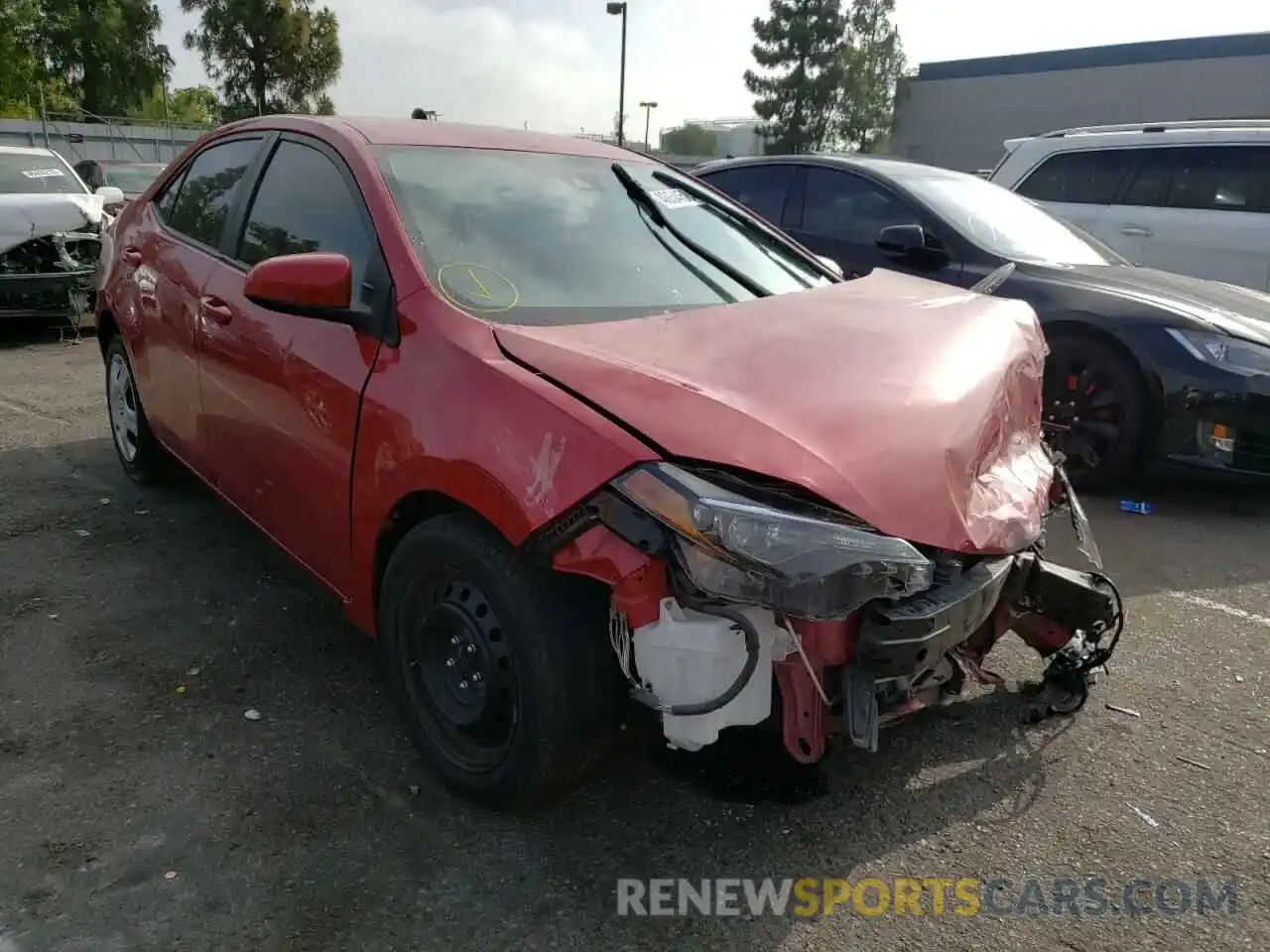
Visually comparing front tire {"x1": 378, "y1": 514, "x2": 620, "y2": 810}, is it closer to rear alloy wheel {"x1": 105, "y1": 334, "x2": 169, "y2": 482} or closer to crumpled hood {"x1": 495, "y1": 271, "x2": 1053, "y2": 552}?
crumpled hood {"x1": 495, "y1": 271, "x2": 1053, "y2": 552}

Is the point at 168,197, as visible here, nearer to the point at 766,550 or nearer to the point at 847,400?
the point at 847,400

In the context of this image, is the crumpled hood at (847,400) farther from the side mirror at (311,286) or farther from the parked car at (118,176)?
the parked car at (118,176)

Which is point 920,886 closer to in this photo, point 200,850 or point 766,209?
point 200,850

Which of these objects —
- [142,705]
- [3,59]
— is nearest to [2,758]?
[142,705]

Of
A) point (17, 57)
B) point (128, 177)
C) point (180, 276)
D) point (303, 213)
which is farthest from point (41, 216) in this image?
point (17, 57)

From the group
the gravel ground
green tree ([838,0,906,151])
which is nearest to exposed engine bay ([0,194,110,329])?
the gravel ground

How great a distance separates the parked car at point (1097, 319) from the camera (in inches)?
185

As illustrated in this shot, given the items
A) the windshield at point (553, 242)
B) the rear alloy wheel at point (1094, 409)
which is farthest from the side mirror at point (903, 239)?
the windshield at point (553, 242)

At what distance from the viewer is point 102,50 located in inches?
1743

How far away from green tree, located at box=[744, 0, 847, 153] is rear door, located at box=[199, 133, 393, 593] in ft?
150

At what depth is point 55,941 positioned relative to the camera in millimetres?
1976

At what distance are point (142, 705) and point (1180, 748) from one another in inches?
119

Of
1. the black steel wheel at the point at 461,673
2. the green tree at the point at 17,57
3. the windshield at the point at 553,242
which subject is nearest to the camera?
the black steel wheel at the point at 461,673

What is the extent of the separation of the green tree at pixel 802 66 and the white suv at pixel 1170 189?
39.9m
